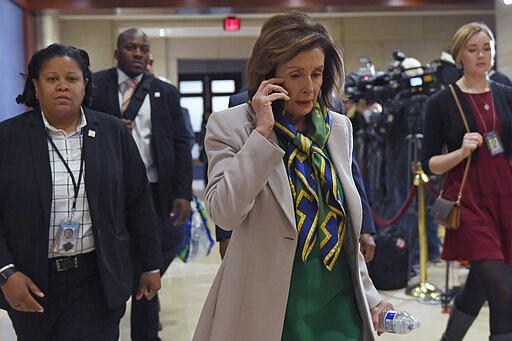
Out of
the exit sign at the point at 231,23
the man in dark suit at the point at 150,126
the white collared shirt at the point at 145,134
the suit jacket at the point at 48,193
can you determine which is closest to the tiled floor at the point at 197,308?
the man in dark suit at the point at 150,126

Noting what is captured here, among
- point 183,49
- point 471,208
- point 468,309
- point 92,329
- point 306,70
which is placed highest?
point 183,49

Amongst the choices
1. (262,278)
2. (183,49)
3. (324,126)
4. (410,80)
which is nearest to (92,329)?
(262,278)

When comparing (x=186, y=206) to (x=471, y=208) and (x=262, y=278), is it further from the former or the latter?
(x=262, y=278)

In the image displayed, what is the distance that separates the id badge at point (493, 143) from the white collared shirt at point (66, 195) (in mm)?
1995

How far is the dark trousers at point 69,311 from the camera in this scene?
8.52ft

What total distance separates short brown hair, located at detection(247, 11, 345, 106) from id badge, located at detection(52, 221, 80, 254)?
85 cm

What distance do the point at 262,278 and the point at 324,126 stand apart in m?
0.45

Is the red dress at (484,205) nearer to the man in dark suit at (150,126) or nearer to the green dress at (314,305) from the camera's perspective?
the man in dark suit at (150,126)

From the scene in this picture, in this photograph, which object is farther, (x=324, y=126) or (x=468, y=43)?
(x=468, y=43)

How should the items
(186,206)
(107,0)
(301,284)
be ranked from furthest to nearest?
1. (107,0)
2. (186,206)
3. (301,284)

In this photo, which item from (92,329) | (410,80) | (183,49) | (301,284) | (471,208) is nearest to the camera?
(301,284)

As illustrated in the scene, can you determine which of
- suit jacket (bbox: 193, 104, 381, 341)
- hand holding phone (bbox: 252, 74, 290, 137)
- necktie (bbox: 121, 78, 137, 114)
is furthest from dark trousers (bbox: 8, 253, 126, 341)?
necktie (bbox: 121, 78, 137, 114)

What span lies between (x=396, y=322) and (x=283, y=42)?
2.67 feet

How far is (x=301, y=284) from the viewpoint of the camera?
2.00m
